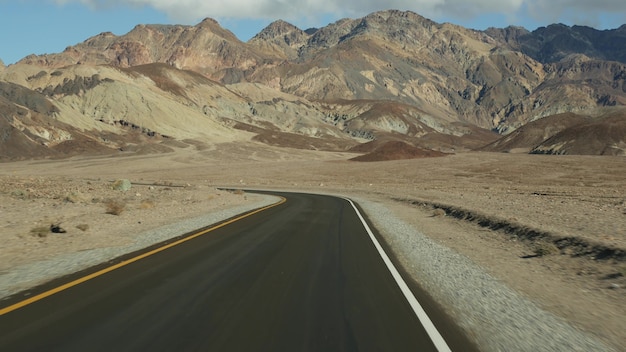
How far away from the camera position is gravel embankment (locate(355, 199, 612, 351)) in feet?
18.5

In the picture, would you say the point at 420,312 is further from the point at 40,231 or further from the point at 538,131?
the point at 538,131

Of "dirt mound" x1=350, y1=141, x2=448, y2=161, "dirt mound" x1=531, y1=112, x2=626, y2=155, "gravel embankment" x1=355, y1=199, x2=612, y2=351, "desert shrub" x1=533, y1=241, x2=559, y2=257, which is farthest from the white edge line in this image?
"dirt mound" x1=531, y1=112, x2=626, y2=155

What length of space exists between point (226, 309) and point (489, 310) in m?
3.79

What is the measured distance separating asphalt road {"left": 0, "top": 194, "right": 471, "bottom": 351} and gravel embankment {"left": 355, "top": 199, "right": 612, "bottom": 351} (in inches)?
23.4

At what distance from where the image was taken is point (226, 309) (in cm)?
638

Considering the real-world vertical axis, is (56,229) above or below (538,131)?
below

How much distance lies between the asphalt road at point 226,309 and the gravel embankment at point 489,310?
1.95 feet

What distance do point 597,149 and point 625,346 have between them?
127859 mm

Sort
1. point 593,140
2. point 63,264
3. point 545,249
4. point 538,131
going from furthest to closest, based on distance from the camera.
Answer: point 538,131, point 593,140, point 545,249, point 63,264

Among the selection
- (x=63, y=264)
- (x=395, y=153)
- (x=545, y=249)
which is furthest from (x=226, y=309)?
(x=395, y=153)

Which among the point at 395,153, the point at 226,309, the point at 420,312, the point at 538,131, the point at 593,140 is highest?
the point at 538,131

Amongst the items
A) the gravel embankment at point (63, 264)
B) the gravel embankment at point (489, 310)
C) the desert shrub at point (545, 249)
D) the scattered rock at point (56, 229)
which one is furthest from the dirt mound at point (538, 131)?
the scattered rock at point (56, 229)

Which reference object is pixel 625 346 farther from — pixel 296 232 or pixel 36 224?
pixel 36 224

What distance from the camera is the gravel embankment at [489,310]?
563cm
